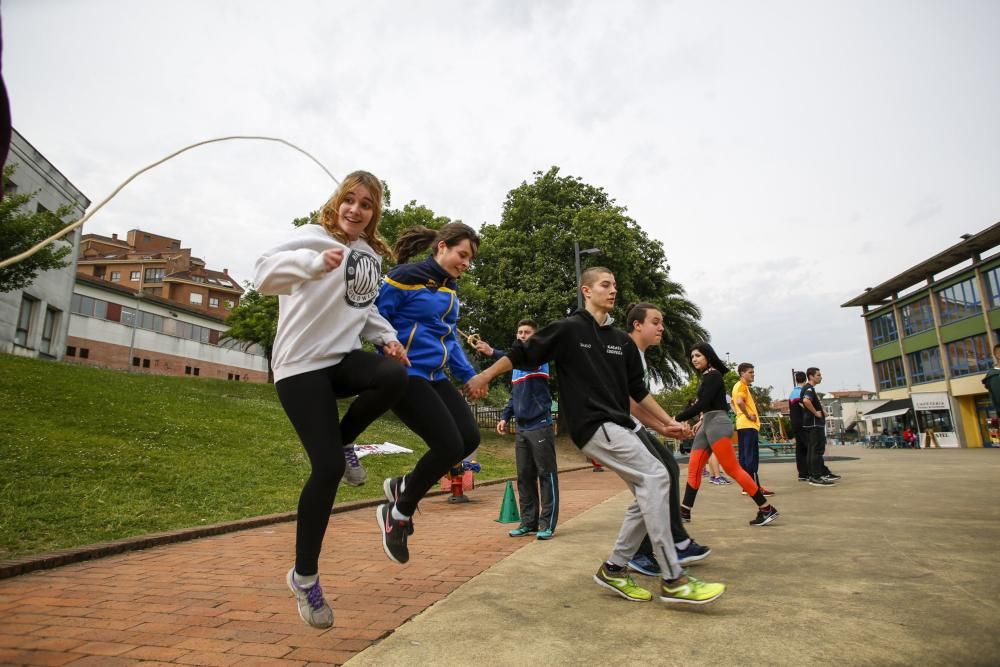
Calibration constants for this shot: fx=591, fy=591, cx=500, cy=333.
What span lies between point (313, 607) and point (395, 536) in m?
0.60

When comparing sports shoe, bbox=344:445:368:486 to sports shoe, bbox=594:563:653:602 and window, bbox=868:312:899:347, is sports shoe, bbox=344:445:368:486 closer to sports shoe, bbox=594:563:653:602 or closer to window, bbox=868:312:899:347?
sports shoe, bbox=594:563:653:602

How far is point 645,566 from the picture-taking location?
13.1 ft

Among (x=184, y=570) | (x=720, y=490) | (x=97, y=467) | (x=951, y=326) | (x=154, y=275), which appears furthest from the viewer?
(x=154, y=275)

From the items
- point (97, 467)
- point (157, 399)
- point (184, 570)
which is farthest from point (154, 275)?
point (184, 570)

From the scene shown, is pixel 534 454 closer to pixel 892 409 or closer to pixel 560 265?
pixel 560 265

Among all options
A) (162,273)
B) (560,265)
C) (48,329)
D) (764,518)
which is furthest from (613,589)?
(162,273)

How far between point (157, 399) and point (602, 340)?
1437 centimetres

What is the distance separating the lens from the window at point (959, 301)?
3912cm

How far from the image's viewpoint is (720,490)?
10.0 meters

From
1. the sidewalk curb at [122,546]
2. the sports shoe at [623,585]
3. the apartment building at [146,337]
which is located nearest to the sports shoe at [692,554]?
the sports shoe at [623,585]

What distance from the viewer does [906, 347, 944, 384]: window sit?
141 ft

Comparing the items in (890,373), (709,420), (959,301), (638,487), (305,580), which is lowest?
(305,580)

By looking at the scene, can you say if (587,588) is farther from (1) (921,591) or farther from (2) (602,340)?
(1) (921,591)

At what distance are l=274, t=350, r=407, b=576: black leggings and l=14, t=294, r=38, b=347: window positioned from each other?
2875 cm
